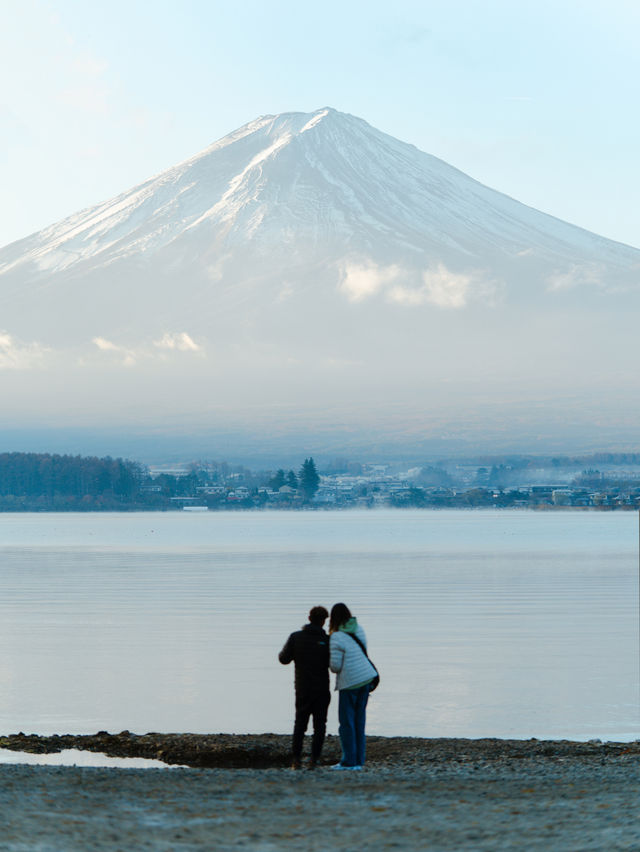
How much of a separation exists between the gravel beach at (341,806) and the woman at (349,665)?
1.94 ft

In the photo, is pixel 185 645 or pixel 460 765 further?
pixel 185 645

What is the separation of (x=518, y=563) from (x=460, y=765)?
180 feet

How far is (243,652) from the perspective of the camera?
25797 millimetres

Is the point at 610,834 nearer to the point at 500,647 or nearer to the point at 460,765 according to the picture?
the point at 460,765

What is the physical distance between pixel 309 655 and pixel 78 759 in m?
4.09

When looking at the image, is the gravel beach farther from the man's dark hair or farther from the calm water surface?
the calm water surface

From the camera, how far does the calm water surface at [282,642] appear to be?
1861cm

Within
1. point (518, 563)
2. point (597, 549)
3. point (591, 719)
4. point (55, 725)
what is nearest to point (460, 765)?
point (591, 719)

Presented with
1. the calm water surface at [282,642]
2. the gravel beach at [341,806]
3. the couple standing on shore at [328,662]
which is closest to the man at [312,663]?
the couple standing on shore at [328,662]

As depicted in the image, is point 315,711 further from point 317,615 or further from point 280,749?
point 280,749

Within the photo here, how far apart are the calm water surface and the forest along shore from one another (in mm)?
1263

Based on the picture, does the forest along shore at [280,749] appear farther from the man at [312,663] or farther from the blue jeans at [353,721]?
the man at [312,663]

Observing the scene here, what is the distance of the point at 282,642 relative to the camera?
27.6 m

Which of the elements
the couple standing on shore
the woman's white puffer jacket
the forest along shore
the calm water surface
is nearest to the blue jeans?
the couple standing on shore
